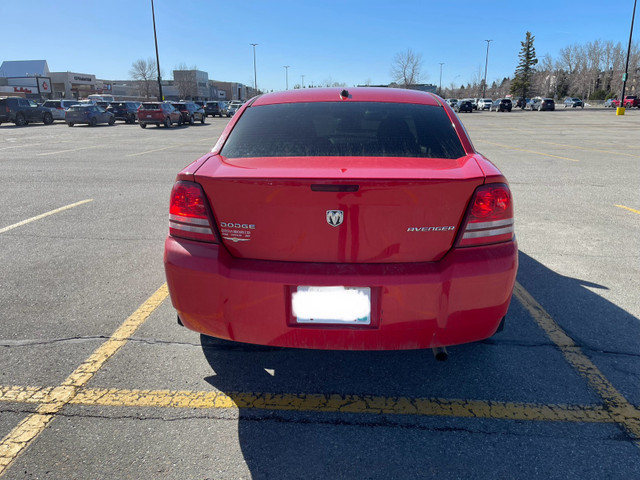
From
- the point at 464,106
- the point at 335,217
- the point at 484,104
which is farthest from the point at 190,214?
the point at 484,104

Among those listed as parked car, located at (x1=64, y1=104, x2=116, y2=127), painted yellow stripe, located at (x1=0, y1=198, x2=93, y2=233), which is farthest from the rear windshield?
parked car, located at (x1=64, y1=104, x2=116, y2=127)

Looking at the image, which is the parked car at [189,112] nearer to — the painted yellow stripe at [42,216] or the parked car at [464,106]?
the painted yellow stripe at [42,216]

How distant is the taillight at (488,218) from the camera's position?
90.2 inches

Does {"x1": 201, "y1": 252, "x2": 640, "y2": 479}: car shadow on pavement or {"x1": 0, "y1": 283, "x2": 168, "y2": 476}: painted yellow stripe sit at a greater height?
{"x1": 0, "y1": 283, "x2": 168, "y2": 476}: painted yellow stripe

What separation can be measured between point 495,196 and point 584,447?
1.25 metres

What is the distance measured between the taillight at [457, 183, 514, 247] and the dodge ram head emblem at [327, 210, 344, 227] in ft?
1.99

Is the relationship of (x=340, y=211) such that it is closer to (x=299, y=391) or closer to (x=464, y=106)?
(x=299, y=391)

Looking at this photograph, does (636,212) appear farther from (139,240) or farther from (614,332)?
(139,240)

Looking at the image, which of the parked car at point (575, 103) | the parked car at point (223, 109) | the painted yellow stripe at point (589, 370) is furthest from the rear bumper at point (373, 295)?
the parked car at point (575, 103)

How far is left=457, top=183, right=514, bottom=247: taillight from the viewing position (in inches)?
90.2

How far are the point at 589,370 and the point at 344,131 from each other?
82.1 inches

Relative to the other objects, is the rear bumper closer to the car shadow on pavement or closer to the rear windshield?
the car shadow on pavement

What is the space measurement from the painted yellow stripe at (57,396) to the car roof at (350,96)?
6.14 ft

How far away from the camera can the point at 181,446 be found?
2.19 meters
